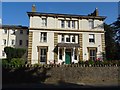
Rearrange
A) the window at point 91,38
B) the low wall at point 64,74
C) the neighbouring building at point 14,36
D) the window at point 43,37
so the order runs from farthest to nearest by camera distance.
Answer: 1. the neighbouring building at point 14,36
2. the window at point 91,38
3. the window at point 43,37
4. the low wall at point 64,74

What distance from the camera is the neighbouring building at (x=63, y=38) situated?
34844 mm

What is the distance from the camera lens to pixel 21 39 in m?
46.2

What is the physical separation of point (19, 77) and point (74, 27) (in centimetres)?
1912

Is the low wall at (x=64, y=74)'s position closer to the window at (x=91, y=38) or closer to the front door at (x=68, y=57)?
the front door at (x=68, y=57)

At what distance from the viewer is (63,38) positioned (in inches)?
1432

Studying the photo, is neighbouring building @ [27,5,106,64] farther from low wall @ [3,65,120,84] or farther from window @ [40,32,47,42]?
low wall @ [3,65,120,84]

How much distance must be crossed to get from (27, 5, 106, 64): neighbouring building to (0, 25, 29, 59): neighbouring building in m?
10.4

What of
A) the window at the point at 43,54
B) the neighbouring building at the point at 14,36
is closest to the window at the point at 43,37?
the window at the point at 43,54

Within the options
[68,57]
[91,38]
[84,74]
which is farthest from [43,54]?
[84,74]

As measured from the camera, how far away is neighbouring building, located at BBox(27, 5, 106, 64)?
114 ft

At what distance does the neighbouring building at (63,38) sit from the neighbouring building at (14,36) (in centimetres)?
1038

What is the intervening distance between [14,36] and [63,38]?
49.5 ft

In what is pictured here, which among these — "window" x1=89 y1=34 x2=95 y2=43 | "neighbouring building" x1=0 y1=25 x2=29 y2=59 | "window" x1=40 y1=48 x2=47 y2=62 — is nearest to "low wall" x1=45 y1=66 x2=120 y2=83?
"window" x1=40 y1=48 x2=47 y2=62

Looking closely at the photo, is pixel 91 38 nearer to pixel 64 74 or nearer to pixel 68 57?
pixel 68 57
